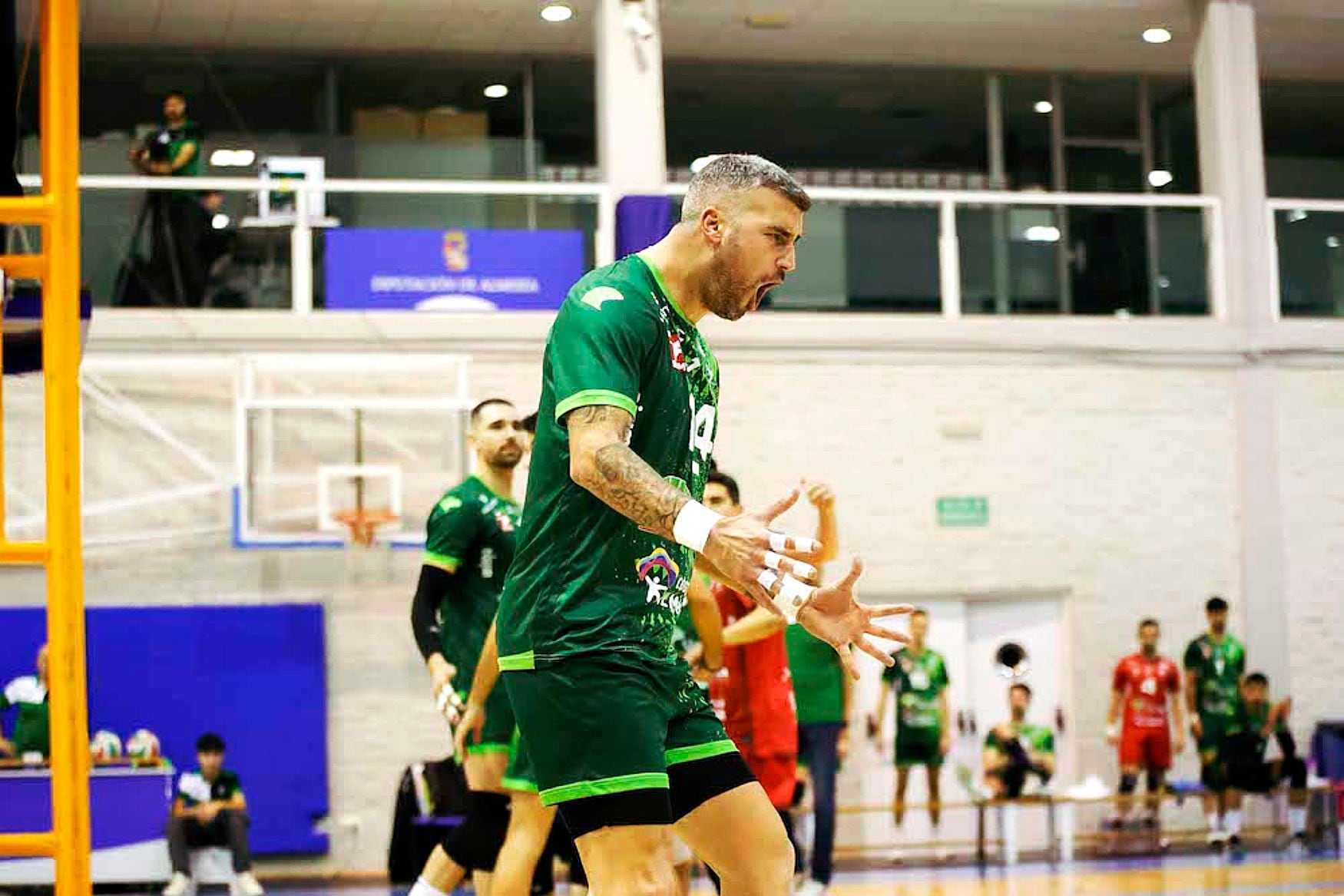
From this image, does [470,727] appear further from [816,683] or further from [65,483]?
[816,683]

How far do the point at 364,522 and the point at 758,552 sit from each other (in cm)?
1123

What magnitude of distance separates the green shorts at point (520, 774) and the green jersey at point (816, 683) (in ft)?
12.0

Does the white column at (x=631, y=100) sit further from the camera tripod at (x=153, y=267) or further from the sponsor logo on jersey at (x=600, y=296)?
the sponsor logo on jersey at (x=600, y=296)

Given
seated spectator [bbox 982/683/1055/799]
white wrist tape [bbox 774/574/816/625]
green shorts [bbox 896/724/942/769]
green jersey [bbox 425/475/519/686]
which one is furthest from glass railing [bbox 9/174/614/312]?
white wrist tape [bbox 774/574/816/625]

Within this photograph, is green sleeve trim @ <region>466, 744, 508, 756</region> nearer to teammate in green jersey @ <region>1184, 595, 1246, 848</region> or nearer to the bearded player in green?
the bearded player in green

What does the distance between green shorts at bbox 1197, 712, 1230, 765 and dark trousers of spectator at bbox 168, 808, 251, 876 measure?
7.86m

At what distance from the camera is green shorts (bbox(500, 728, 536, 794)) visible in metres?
6.10

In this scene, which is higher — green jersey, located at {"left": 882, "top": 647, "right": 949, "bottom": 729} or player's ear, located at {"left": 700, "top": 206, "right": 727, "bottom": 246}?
player's ear, located at {"left": 700, "top": 206, "right": 727, "bottom": 246}

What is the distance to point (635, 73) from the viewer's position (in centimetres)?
1684

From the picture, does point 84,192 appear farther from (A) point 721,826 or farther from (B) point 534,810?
(A) point 721,826

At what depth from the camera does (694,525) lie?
3455 millimetres

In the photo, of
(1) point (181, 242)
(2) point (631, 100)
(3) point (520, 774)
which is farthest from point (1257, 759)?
(3) point (520, 774)

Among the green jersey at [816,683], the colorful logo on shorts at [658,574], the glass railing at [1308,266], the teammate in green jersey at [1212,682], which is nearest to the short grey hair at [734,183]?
the colorful logo on shorts at [658,574]

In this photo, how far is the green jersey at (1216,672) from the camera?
52.5ft
